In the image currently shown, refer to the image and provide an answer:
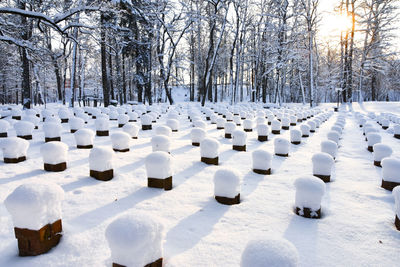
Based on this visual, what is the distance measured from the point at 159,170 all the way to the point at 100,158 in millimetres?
935

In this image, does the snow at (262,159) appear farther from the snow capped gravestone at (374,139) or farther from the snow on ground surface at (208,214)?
the snow capped gravestone at (374,139)

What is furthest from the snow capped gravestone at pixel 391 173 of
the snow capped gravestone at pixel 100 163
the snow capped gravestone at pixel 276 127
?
the snow capped gravestone at pixel 276 127

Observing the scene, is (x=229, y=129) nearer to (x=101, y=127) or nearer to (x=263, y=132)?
(x=263, y=132)

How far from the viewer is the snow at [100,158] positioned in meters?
3.55

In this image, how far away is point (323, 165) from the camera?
13.4ft

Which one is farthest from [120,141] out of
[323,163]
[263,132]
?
[263,132]

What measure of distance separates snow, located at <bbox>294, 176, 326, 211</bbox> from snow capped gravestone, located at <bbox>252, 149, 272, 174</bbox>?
1.39 meters

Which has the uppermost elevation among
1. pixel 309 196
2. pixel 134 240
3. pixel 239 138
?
pixel 239 138

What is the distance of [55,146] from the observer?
147 inches

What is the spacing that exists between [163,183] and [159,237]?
1507 millimetres

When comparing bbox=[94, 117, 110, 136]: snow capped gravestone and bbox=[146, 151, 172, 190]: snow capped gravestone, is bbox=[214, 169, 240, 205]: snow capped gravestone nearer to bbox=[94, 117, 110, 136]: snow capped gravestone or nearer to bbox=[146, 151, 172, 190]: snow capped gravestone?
bbox=[146, 151, 172, 190]: snow capped gravestone

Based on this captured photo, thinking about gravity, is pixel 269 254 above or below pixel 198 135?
below

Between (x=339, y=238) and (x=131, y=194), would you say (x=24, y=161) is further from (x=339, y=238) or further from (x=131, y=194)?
(x=339, y=238)

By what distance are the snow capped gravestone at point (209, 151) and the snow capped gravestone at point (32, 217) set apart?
2.88 m
